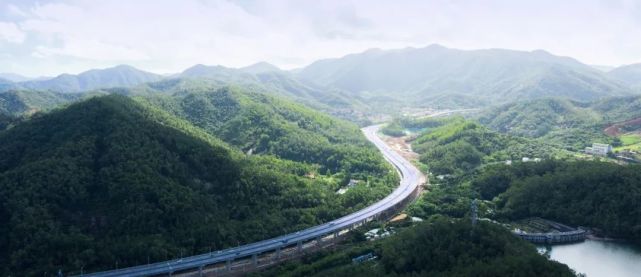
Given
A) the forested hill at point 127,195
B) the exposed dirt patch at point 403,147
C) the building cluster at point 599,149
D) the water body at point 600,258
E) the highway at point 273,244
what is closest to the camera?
the highway at point 273,244

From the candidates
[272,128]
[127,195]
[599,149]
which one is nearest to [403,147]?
[272,128]

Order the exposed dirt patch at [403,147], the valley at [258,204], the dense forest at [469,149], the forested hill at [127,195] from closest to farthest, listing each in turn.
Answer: the valley at [258,204] → the forested hill at [127,195] → the dense forest at [469,149] → the exposed dirt patch at [403,147]

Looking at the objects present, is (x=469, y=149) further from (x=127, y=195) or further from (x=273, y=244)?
(x=127, y=195)

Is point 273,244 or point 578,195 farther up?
point 578,195

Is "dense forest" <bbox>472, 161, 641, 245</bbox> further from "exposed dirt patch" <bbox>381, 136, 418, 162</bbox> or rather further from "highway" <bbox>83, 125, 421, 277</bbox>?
"exposed dirt patch" <bbox>381, 136, 418, 162</bbox>

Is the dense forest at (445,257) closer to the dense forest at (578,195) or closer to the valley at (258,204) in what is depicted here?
the valley at (258,204)

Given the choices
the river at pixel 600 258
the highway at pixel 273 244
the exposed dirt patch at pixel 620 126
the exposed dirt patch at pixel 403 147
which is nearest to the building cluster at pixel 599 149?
the exposed dirt patch at pixel 620 126
